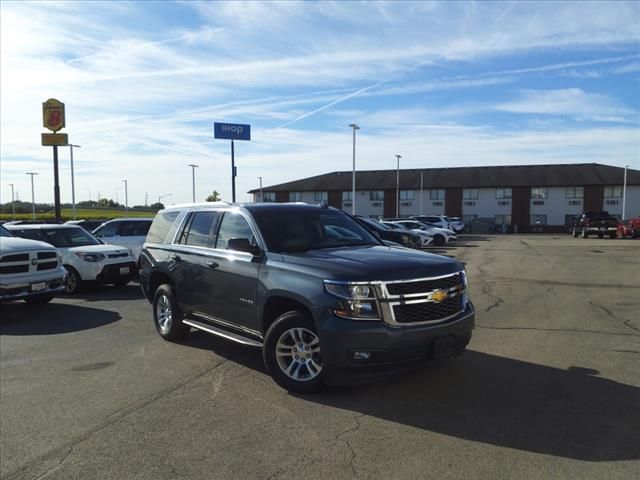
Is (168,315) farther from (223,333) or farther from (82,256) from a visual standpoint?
(82,256)

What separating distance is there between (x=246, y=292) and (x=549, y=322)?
197 inches

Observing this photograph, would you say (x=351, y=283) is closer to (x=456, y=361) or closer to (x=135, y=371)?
(x=456, y=361)

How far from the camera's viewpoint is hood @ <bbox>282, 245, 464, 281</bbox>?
450cm

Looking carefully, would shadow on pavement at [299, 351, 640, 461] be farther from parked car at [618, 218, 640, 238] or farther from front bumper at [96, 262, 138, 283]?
parked car at [618, 218, 640, 238]

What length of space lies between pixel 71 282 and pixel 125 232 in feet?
12.2

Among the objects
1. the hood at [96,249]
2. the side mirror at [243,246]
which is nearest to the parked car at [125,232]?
the hood at [96,249]

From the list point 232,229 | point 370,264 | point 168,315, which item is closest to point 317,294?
point 370,264

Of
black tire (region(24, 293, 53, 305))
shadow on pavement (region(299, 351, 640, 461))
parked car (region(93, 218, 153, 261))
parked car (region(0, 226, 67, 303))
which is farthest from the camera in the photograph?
parked car (region(93, 218, 153, 261))

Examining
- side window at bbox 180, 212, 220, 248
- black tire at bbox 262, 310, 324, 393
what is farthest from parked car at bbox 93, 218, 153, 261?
black tire at bbox 262, 310, 324, 393

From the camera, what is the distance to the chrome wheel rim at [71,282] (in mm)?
11680

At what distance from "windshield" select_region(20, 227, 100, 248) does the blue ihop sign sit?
13.2m

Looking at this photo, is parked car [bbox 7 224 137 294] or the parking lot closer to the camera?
the parking lot

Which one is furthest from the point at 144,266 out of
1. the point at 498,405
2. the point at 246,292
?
the point at 498,405

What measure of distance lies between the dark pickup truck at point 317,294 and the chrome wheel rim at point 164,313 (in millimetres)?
513
